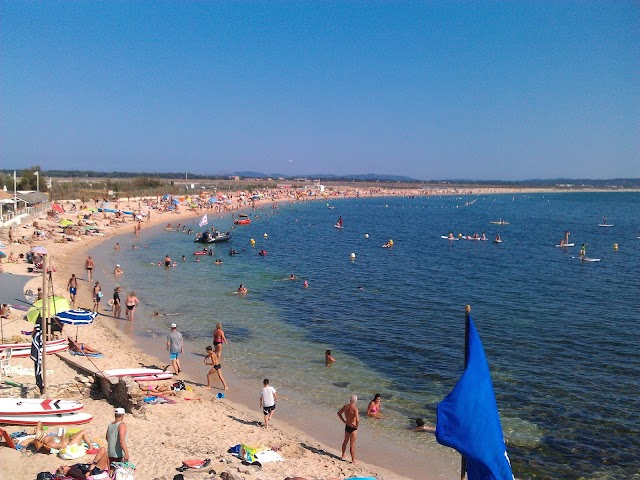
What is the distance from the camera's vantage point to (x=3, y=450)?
8.87 meters

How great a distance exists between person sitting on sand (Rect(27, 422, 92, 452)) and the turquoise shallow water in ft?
18.9

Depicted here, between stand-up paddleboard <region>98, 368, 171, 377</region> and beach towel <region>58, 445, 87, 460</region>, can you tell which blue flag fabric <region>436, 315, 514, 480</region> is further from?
stand-up paddleboard <region>98, 368, 171, 377</region>

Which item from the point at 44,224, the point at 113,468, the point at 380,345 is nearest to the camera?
the point at 113,468

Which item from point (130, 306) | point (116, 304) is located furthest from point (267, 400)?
point (116, 304)

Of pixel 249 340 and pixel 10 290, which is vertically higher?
pixel 10 290

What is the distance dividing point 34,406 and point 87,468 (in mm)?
2834

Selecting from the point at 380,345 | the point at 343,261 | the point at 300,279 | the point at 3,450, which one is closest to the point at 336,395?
the point at 380,345

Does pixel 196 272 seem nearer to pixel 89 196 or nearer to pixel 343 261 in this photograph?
pixel 343 261

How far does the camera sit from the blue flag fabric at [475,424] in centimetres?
490

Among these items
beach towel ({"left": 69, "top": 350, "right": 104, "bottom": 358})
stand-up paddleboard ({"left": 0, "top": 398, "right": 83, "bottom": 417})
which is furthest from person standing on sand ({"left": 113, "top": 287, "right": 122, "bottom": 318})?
stand-up paddleboard ({"left": 0, "top": 398, "right": 83, "bottom": 417})

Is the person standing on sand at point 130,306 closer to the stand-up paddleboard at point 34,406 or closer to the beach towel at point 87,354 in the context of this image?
the beach towel at point 87,354

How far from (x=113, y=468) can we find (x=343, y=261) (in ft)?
102

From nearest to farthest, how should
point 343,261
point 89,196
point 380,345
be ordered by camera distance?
point 380,345, point 343,261, point 89,196

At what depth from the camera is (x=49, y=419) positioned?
10.0 m
